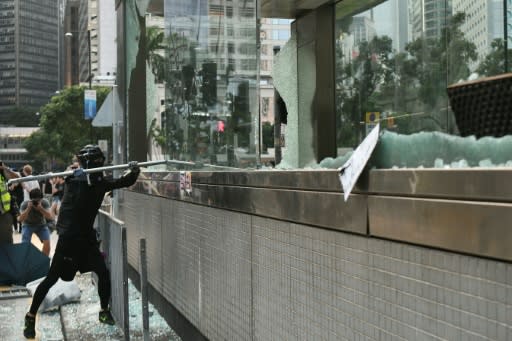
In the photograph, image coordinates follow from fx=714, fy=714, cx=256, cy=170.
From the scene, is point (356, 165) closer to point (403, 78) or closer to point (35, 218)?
point (403, 78)

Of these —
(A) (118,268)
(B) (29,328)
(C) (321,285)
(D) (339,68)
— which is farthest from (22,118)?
(C) (321,285)

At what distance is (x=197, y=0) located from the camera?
695 cm

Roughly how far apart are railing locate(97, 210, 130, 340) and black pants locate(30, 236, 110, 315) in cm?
9

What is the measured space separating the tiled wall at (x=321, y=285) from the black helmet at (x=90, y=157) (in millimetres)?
1348

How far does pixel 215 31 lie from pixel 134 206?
376 cm

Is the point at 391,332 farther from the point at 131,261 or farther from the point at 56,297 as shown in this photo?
the point at 131,261

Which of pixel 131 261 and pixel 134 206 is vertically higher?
pixel 134 206

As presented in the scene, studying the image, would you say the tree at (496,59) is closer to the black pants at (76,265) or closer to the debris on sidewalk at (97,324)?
the debris on sidewalk at (97,324)

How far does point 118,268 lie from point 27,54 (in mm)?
179273

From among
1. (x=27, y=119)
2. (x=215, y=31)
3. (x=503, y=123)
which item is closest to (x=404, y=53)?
(x=215, y=31)

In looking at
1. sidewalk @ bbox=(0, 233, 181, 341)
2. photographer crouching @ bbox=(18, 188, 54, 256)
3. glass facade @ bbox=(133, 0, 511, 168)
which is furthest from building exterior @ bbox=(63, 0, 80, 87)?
sidewalk @ bbox=(0, 233, 181, 341)

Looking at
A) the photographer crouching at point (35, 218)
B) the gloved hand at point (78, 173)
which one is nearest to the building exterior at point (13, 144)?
the photographer crouching at point (35, 218)

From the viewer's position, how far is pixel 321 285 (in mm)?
3346

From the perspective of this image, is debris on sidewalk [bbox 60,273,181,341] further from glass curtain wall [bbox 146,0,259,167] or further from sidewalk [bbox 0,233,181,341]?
glass curtain wall [bbox 146,0,259,167]
